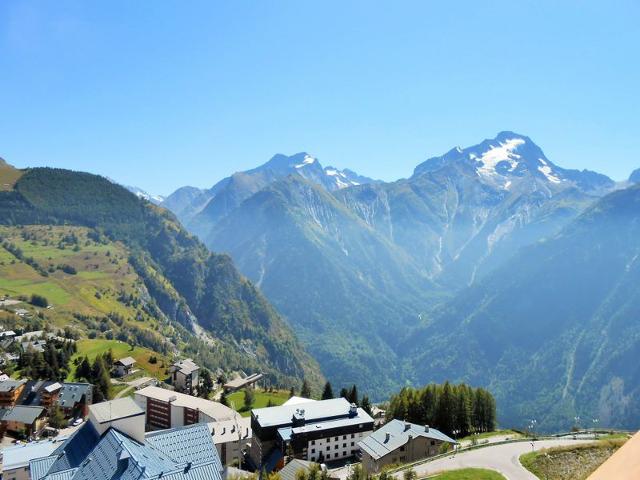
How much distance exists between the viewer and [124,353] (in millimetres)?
150750

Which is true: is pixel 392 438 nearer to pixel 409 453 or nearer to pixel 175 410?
pixel 409 453

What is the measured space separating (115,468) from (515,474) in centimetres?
3830

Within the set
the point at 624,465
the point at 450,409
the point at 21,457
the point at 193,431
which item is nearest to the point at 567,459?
the point at 450,409

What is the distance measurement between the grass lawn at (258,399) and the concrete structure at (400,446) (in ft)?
182

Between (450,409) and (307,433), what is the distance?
2665 cm

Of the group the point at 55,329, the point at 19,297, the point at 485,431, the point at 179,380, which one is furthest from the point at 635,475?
the point at 19,297

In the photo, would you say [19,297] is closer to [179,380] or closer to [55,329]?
[55,329]

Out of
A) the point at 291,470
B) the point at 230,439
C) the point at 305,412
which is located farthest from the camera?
the point at 230,439

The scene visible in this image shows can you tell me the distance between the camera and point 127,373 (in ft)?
450

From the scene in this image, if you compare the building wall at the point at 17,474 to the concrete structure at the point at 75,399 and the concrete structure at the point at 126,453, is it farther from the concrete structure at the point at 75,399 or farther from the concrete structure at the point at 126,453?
the concrete structure at the point at 75,399

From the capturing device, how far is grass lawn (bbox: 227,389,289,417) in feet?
409

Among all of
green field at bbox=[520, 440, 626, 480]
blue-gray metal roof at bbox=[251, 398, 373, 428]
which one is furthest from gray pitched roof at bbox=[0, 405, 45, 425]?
green field at bbox=[520, 440, 626, 480]

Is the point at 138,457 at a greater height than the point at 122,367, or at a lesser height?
greater

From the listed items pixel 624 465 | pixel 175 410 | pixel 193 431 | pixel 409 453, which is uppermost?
pixel 624 465
